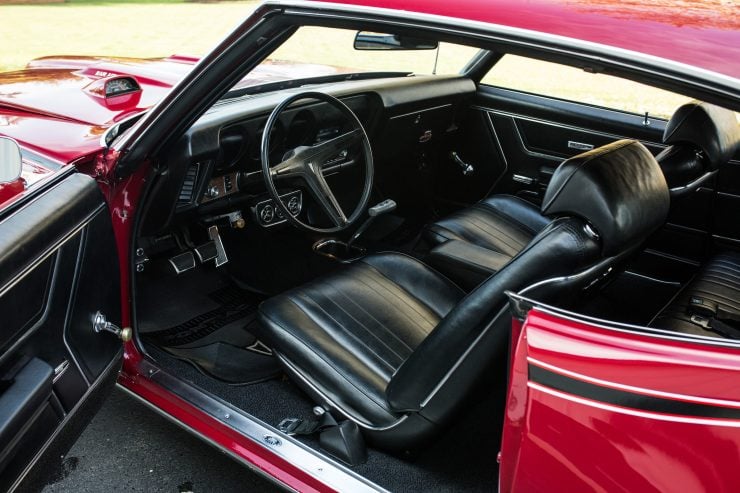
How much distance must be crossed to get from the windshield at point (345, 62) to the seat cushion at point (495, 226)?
2.36ft

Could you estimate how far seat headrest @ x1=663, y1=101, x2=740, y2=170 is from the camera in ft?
7.10

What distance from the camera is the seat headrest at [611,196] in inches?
53.3

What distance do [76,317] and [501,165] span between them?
2.38 meters

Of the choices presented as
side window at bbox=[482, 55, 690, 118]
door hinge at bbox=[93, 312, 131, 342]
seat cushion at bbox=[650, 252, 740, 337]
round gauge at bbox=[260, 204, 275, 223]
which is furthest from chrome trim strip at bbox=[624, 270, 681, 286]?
door hinge at bbox=[93, 312, 131, 342]

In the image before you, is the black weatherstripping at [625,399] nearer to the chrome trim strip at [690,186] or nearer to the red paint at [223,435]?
the red paint at [223,435]

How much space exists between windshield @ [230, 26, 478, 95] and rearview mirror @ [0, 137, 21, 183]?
1236 mm

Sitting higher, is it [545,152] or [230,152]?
[230,152]

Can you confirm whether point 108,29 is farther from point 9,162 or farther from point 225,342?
point 9,162

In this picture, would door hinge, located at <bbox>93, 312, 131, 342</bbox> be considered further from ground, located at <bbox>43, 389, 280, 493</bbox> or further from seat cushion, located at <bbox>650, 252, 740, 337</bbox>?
seat cushion, located at <bbox>650, 252, 740, 337</bbox>

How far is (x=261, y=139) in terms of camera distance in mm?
2471

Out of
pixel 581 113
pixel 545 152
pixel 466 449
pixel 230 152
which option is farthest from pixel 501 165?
pixel 466 449

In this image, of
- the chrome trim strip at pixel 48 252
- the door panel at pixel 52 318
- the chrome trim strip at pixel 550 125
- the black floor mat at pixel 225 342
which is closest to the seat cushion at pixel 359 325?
the black floor mat at pixel 225 342

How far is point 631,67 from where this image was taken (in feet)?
3.84

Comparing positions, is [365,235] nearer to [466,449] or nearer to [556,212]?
[466,449]
